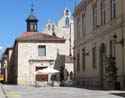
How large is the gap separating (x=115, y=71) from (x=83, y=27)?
16.8 m

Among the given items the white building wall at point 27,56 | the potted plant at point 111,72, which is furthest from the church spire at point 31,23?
the potted plant at point 111,72

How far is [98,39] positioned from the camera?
1606 inches

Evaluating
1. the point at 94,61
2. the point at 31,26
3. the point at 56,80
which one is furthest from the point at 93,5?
the point at 31,26

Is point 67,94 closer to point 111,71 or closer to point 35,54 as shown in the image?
point 111,71

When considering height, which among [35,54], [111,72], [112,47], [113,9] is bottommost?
[111,72]

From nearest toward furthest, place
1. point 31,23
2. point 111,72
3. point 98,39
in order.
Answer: point 111,72, point 98,39, point 31,23

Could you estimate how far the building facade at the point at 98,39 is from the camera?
3356 centimetres

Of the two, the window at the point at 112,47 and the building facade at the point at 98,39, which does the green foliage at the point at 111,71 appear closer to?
the building facade at the point at 98,39

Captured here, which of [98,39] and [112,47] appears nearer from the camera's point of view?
[112,47]

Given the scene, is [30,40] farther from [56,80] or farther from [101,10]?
[101,10]

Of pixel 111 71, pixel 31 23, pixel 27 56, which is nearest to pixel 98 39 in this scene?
pixel 111 71

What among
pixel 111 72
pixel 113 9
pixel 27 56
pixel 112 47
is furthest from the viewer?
pixel 27 56

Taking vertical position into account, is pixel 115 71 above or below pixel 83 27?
below

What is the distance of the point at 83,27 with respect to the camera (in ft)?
162
